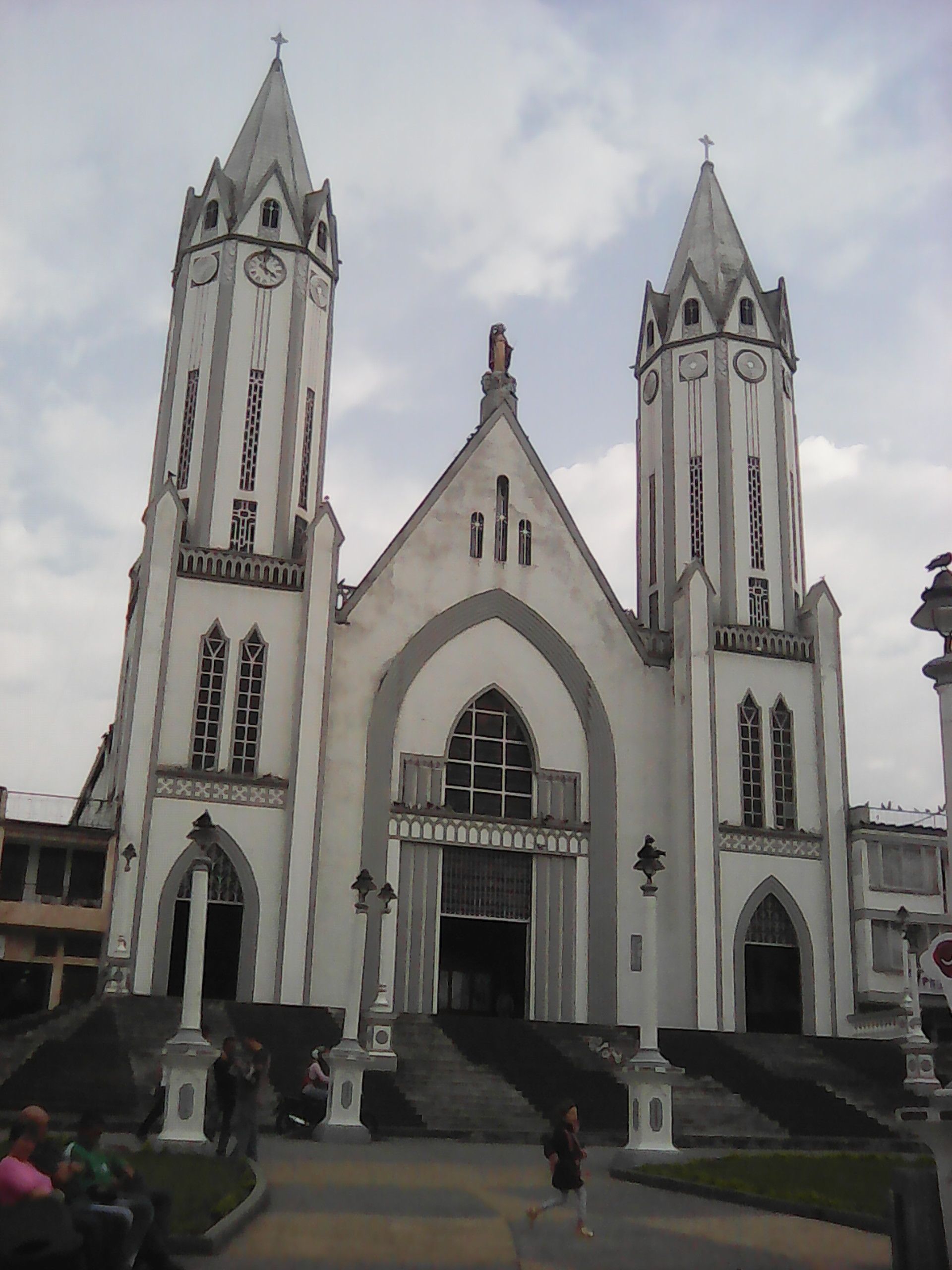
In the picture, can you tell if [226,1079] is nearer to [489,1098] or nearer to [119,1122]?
[119,1122]

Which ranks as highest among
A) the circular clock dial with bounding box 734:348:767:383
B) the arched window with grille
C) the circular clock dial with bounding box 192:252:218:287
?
the circular clock dial with bounding box 192:252:218:287

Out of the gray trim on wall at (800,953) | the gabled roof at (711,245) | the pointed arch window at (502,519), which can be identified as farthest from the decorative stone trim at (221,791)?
the gabled roof at (711,245)

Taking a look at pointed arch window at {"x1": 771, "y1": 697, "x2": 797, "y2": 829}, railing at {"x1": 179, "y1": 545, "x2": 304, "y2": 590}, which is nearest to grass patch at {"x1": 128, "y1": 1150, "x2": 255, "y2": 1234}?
railing at {"x1": 179, "y1": 545, "x2": 304, "y2": 590}

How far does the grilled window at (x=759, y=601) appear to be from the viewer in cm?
3922

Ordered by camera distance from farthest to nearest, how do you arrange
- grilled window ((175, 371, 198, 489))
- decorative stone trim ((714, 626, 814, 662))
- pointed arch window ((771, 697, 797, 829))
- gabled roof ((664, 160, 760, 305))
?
gabled roof ((664, 160, 760, 305)) < decorative stone trim ((714, 626, 814, 662)) < pointed arch window ((771, 697, 797, 829)) < grilled window ((175, 371, 198, 489))

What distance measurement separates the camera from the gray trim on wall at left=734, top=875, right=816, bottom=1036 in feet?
113

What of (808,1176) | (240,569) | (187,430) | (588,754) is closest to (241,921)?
(240,569)

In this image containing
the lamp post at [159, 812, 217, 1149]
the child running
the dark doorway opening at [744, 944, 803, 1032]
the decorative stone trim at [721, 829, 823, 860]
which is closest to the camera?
the child running

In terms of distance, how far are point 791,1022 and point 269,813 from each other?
1457cm

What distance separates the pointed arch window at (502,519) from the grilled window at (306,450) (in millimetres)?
5323

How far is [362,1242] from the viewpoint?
10.3m

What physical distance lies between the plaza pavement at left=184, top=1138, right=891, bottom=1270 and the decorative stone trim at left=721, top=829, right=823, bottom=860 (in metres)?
20.5

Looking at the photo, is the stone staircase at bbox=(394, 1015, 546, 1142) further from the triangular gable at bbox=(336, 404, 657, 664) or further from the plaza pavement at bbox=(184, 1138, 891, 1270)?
the triangular gable at bbox=(336, 404, 657, 664)

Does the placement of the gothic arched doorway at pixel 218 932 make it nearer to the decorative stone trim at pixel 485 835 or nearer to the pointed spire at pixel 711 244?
the decorative stone trim at pixel 485 835
